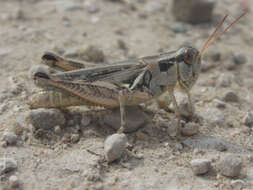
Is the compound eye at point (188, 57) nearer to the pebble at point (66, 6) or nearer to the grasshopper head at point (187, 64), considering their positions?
the grasshopper head at point (187, 64)

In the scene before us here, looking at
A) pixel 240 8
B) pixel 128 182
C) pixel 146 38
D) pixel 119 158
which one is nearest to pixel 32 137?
pixel 119 158

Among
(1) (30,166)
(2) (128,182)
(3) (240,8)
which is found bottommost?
(2) (128,182)

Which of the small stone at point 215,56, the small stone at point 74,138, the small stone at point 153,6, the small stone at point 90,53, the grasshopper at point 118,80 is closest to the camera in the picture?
the small stone at point 74,138

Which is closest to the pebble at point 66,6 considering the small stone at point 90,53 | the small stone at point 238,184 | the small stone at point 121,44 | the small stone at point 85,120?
the small stone at point 121,44

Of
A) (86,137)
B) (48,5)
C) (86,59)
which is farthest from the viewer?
(48,5)

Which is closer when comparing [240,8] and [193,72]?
[193,72]

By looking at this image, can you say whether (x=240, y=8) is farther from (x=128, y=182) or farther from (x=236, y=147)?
(x=128, y=182)

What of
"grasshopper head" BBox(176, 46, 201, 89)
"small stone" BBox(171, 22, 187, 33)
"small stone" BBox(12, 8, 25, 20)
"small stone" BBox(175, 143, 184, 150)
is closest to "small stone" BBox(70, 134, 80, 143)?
"small stone" BBox(175, 143, 184, 150)
